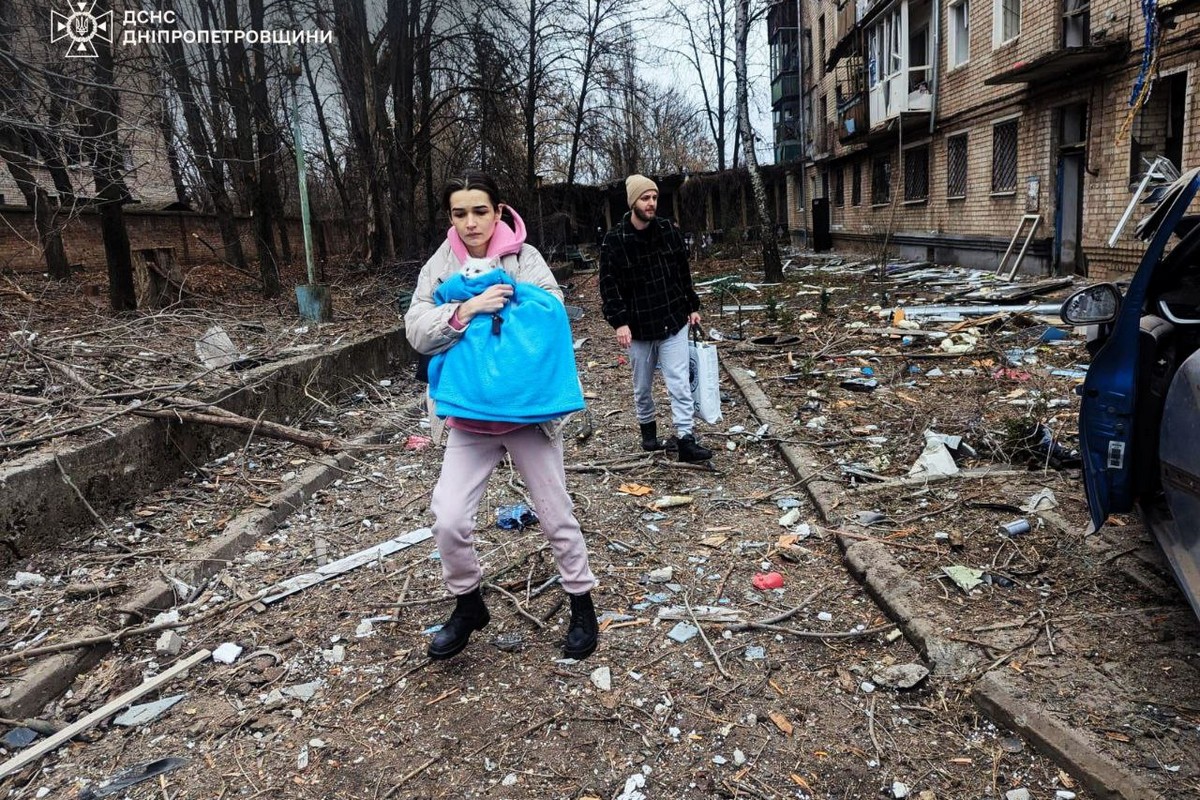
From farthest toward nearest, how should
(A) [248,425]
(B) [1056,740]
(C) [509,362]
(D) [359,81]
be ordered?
(D) [359,81] → (A) [248,425] → (C) [509,362] → (B) [1056,740]

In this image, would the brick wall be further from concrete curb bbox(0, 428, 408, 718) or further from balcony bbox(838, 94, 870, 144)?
balcony bbox(838, 94, 870, 144)

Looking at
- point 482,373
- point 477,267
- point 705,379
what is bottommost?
point 705,379

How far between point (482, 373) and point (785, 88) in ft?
155

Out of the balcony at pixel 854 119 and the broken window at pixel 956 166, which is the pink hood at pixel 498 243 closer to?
the broken window at pixel 956 166

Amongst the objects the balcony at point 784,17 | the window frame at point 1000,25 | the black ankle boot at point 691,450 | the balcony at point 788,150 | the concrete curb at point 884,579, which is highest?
the balcony at point 784,17

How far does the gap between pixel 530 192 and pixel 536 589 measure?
19.3 metres

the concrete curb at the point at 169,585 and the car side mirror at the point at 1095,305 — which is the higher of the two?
the car side mirror at the point at 1095,305

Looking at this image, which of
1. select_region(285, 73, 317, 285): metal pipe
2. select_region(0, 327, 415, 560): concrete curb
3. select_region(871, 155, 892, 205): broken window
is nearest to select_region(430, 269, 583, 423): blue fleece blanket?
select_region(0, 327, 415, 560): concrete curb

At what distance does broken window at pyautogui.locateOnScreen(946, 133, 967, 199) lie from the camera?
62.3ft

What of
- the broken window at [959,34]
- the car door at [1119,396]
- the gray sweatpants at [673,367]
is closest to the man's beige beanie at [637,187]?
the gray sweatpants at [673,367]

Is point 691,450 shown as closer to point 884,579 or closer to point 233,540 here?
point 884,579

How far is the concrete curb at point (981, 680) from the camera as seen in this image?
2.16 meters

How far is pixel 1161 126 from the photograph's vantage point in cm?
1192

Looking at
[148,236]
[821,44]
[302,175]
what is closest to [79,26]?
[302,175]
